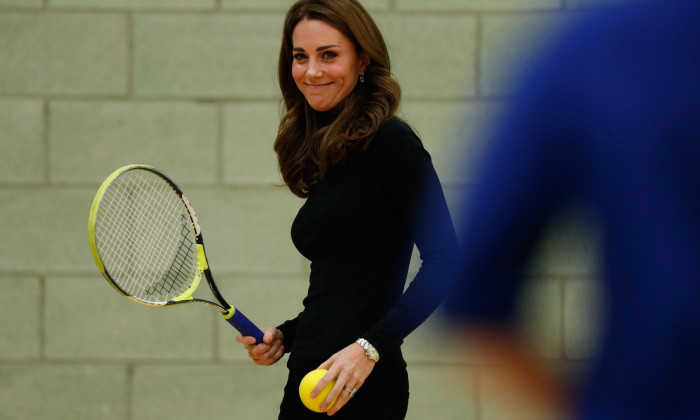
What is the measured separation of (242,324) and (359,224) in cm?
42

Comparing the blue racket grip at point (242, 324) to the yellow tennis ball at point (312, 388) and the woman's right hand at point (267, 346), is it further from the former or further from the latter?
the yellow tennis ball at point (312, 388)

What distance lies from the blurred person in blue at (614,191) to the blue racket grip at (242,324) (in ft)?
4.25

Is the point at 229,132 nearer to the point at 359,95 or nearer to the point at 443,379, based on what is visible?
the point at 443,379

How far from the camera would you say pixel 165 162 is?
14.2 feet

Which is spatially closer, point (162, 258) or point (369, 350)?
point (369, 350)

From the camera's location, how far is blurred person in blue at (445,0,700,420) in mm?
953

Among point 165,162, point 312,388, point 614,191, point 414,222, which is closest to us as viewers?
point 614,191

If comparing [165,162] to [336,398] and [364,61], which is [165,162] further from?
[336,398]

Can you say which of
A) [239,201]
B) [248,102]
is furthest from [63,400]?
[248,102]

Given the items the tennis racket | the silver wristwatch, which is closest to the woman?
the silver wristwatch

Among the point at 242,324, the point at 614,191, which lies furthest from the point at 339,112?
the point at 614,191

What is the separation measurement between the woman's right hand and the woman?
0.18 m

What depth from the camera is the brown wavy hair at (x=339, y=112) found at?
209cm

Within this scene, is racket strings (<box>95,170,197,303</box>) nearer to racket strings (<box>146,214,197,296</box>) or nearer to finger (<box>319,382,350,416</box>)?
racket strings (<box>146,214,197,296</box>)
